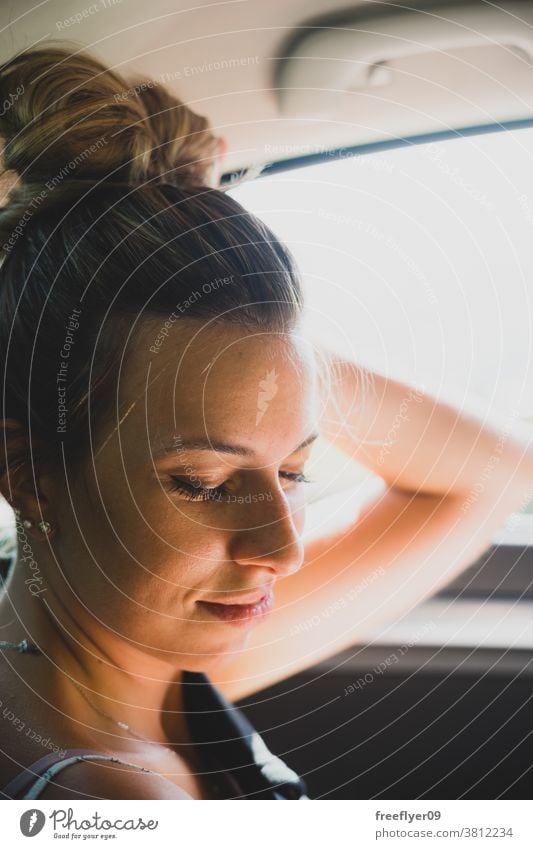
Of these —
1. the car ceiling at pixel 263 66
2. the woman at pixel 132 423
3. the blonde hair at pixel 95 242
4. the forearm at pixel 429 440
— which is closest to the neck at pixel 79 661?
the woman at pixel 132 423

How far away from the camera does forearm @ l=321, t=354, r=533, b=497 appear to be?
669 mm

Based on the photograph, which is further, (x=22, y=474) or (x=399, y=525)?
(x=399, y=525)

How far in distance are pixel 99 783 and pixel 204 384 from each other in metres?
0.31

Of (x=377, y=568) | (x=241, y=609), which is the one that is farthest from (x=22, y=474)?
(x=377, y=568)

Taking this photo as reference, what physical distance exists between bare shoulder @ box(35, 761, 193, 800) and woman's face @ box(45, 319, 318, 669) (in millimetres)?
86

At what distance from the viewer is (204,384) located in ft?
1.90

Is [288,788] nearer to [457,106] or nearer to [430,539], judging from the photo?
[430,539]

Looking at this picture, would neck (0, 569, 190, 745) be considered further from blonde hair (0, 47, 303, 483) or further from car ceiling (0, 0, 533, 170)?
car ceiling (0, 0, 533, 170)

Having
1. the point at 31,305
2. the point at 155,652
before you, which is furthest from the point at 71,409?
the point at 155,652

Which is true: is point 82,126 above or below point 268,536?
above

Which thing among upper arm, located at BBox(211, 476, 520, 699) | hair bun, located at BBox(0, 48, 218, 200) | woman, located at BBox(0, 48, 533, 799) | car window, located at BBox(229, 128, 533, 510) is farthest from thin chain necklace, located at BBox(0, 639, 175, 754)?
hair bun, located at BBox(0, 48, 218, 200)

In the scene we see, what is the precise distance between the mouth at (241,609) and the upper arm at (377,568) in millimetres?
34

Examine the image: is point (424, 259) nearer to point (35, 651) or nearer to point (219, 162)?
point (219, 162)

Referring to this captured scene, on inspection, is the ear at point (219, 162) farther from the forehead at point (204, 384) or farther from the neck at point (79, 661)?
the neck at point (79, 661)
